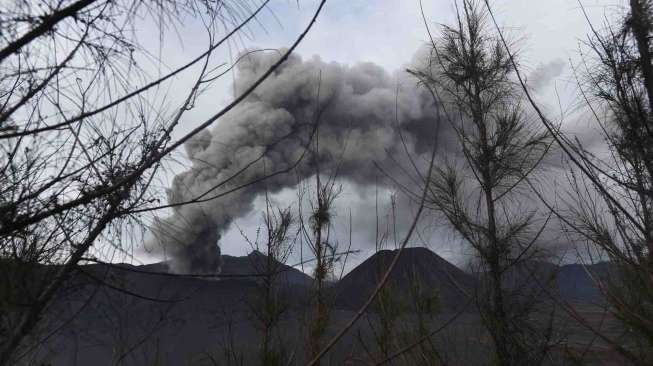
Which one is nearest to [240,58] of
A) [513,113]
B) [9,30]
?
[9,30]

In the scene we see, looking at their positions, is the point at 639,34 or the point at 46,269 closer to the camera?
the point at 46,269

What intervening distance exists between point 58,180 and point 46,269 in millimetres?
257

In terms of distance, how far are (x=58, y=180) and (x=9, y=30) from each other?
1.41 ft

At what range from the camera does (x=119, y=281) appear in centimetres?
125

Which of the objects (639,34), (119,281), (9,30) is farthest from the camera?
(639,34)

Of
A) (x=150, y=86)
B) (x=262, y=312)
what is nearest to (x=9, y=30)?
(x=150, y=86)

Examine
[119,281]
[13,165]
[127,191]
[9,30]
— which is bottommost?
[119,281]

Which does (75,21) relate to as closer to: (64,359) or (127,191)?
(127,191)

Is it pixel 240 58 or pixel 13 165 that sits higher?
pixel 240 58

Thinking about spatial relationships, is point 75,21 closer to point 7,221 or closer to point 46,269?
point 7,221

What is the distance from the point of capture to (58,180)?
129cm

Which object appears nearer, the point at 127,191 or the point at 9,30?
the point at 9,30

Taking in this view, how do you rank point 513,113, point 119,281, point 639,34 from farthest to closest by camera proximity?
point 513,113
point 639,34
point 119,281

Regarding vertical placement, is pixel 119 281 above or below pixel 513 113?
below
